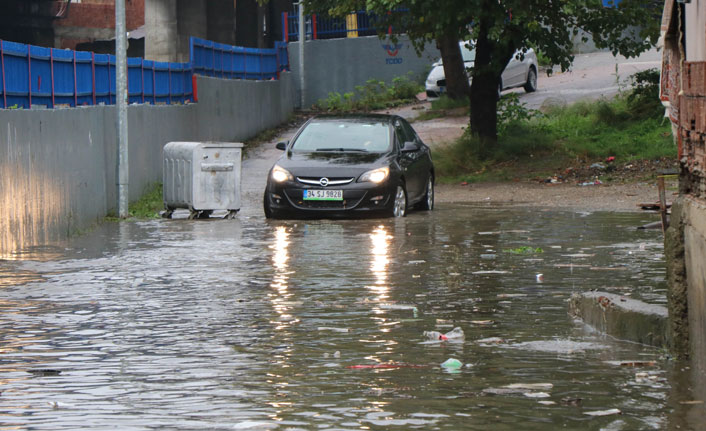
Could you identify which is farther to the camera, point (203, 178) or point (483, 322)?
point (203, 178)

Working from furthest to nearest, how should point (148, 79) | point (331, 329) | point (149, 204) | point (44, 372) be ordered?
point (148, 79), point (149, 204), point (331, 329), point (44, 372)

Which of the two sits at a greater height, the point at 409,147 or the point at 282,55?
the point at 282,55

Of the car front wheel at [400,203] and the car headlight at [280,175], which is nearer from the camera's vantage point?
the car headlight at [280,175]

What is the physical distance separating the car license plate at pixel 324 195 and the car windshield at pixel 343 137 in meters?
1.24

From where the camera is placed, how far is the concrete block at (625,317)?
310 inches

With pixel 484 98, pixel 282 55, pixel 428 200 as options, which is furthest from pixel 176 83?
pixel 282 55

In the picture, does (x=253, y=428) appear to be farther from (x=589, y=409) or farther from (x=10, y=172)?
(x=10, y=172)

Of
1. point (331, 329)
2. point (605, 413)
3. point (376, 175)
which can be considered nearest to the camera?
point (605, 413)

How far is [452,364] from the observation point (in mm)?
7277

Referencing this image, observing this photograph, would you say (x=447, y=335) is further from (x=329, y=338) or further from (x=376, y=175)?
(x=376, y=175)

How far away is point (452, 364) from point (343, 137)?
11.8 metres

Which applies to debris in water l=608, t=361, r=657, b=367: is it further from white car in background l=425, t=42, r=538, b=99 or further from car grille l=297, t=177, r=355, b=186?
white car in background l=425, t=42, r=538, b=99

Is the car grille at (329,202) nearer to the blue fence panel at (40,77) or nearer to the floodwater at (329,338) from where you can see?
the floodwater at (329,338)

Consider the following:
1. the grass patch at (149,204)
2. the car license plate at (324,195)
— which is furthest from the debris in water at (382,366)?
the grass patch at (149,204)
